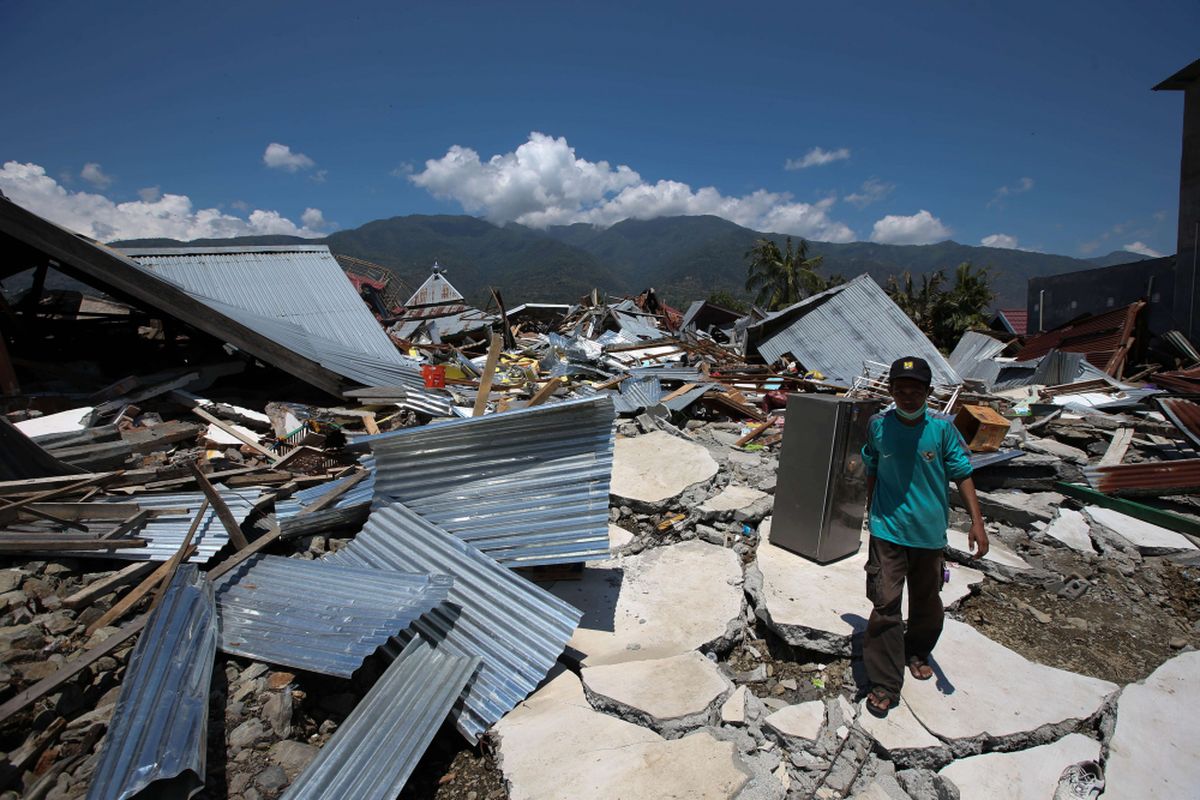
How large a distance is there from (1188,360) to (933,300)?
2174 centimetres

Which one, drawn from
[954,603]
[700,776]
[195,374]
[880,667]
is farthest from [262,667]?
[195,374]

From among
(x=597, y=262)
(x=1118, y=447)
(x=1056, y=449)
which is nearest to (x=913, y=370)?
(x=1118, y=447)

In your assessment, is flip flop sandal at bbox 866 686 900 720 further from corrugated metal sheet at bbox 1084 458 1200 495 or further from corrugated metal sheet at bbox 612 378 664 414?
corrugated metal sheet at bbox 612 378 664 414

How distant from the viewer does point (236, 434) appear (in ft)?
19.1

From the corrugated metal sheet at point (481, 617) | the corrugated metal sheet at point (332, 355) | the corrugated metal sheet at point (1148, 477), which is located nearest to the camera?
the corrugated metal sheet at point (481, 617)

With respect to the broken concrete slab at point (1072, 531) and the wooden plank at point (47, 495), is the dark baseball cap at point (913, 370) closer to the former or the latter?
the broken concrete slab at point (1072, 531)

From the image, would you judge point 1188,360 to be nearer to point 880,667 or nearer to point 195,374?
point 880,667

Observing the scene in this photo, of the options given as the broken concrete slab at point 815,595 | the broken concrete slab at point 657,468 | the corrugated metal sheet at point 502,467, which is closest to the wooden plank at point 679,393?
the broken concrete slab at point 657,468

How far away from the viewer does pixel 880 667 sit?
8.92 feet

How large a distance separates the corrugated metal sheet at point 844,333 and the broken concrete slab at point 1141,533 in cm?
667

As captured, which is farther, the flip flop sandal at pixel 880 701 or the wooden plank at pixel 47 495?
the wooden plank at pixel 47 495

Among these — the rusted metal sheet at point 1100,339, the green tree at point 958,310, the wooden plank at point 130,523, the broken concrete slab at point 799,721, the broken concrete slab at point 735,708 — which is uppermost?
the green tree at point 958,310

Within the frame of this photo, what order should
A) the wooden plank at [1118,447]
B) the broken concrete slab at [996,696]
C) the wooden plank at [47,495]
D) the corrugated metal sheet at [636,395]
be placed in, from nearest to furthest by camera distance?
1. the broken concrete slab at [996,696]
2. the wooden plank at [47,495]
3. the wooden plank at [1118,447]
4. the corrugated metal sheet at [636,395]

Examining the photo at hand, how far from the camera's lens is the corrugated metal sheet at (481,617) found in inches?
112
